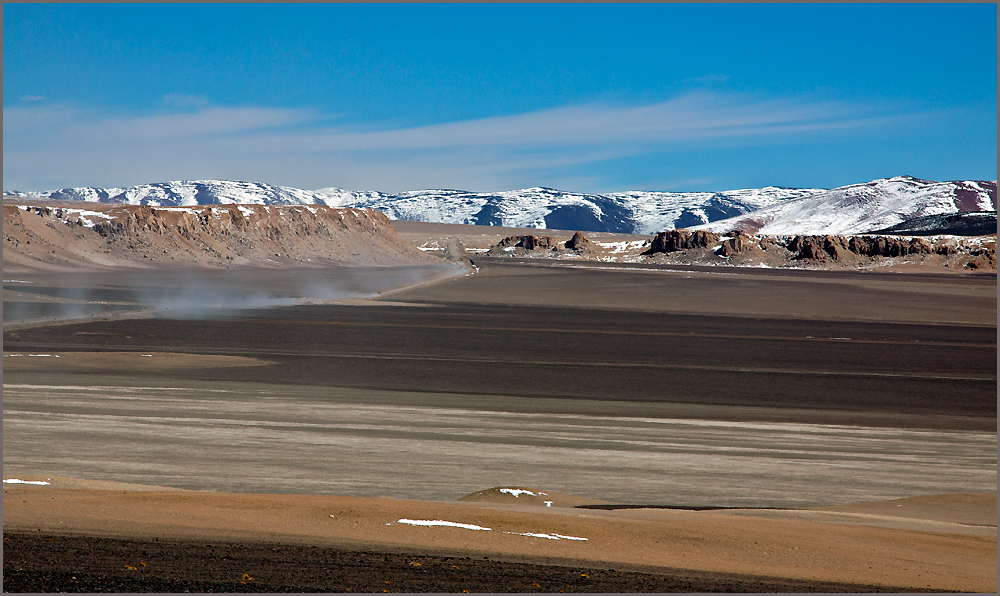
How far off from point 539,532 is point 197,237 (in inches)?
4022

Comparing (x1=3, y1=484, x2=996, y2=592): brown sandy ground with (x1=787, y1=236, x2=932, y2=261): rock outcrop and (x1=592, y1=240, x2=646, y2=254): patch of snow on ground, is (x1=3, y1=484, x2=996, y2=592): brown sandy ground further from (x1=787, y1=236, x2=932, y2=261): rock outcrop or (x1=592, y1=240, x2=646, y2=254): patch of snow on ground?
(x1=592, y1=240, x2=646, y2=254): patch of snow on ground

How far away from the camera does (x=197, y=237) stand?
101m

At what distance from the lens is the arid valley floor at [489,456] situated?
6.31 metres

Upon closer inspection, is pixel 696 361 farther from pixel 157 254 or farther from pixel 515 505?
pixel 157 254

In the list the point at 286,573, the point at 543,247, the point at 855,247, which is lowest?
the point at 286,573

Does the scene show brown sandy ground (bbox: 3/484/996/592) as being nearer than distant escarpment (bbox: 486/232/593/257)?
Yes

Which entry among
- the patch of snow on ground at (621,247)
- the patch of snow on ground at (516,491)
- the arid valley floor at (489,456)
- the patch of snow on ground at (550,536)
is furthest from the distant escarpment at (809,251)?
the patch of snow on ground at (550,536)

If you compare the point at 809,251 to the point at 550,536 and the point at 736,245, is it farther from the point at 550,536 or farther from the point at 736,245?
the point at 550,536

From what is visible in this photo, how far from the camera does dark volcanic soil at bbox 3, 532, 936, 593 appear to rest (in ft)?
17.7

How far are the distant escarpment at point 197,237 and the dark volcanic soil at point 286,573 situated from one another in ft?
242

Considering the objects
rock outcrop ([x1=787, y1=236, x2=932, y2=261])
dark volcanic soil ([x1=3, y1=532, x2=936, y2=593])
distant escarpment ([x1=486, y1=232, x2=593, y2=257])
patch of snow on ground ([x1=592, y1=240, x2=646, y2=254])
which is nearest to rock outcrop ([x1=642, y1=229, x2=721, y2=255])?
patch of snow on ground ([x1=592, y1=240, x2=646, y2=254])

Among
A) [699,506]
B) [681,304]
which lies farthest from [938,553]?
[681,304]

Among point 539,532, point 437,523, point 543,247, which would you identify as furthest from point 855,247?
point 437,523

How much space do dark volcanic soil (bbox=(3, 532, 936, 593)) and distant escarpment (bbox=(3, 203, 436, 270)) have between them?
73.7 meters
